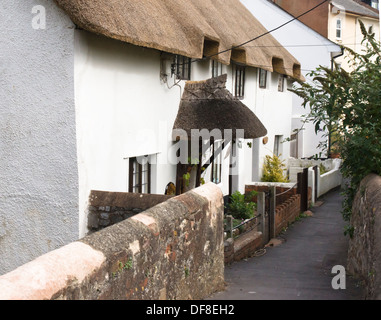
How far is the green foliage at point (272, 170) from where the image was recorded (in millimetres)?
21641

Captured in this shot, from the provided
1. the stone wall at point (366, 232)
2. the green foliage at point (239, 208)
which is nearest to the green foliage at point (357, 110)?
the stone wall at point (366, 232)

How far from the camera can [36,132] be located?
971 cm

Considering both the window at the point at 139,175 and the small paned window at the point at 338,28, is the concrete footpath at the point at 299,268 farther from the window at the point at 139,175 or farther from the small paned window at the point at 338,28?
the small paned window at the point at 338,28

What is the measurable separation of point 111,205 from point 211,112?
12.2 ft

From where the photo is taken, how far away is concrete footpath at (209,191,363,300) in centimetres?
969

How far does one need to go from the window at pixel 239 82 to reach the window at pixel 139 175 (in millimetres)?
5898

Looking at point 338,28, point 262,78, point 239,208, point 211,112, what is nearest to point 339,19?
point 338,28

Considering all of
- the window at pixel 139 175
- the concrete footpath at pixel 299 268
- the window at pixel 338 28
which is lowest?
the concrete footpath at pixel 299 268

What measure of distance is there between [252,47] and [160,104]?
546 cm

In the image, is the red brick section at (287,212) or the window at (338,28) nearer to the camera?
the red brick section at (287,212)

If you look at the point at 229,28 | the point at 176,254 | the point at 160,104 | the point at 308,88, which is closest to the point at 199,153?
the point at 160,104

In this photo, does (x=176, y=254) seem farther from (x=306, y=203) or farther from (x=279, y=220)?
(x=306, y=203)

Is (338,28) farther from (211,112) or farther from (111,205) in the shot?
(111,205)

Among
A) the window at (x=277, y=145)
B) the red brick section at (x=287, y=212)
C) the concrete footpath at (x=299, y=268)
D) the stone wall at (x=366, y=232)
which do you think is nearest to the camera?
the stone wall at (x=366, y=232)
